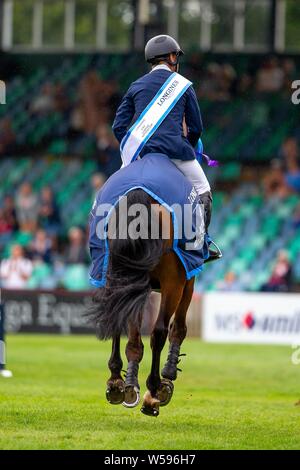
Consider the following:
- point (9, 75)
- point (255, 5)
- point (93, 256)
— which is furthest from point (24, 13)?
point (93, 256)

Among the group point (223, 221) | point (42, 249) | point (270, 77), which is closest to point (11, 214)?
point (42, 249)

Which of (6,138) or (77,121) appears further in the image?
(6,138)

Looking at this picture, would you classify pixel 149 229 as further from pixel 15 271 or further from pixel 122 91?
pixel 122 91

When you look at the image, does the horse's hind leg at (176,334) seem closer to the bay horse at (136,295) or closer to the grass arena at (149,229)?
the grass arena at (149,229)

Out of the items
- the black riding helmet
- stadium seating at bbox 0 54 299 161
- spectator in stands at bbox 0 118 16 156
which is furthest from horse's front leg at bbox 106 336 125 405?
spectator in stands at bbox 0 118 16 156

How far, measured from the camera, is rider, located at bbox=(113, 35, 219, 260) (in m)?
9.24

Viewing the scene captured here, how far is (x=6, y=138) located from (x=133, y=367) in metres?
21.1

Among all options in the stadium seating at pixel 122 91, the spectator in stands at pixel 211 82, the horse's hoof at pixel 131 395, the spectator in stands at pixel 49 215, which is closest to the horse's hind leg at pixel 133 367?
the horse's hoof at pixel 131 395

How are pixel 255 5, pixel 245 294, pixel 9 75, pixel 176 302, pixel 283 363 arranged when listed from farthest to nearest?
pixel 9 75 → pixel 255 5 → pixel 245 294 → pixel 283 363 → pixel 176 302

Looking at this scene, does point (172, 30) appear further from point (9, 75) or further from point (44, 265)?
point (44, 265)

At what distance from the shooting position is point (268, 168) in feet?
92.5

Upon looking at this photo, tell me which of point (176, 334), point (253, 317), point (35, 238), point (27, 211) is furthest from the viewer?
point (27, 211)

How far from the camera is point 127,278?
881 centimetres
